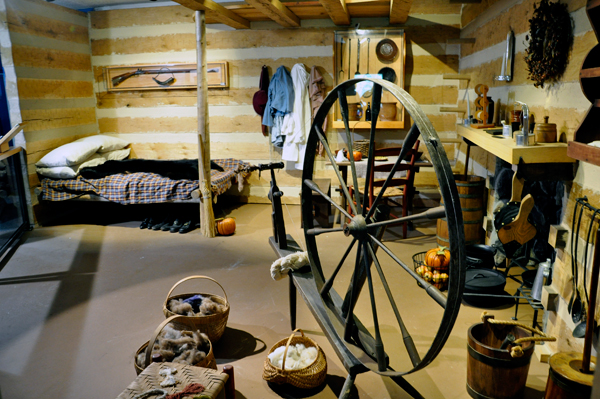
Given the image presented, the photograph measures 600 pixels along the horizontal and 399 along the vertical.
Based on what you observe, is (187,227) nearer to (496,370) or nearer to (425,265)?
(425,265)

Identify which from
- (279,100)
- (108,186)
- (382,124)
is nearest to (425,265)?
(382,124)

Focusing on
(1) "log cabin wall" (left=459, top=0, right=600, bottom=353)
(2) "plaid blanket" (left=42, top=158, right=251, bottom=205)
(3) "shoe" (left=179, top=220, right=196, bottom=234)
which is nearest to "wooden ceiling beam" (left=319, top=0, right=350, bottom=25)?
(1) "log cabin wall" (left=459, top=0, right=600, bottom=353)

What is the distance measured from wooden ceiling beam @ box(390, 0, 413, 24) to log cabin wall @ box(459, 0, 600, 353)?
788mm

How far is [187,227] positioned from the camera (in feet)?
17.5

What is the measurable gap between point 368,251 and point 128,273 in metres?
2.81

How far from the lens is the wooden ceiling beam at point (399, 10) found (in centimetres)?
483

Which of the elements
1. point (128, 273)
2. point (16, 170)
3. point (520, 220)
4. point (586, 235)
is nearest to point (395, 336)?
point (520, 220)

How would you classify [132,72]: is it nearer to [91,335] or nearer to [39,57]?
[39,57]

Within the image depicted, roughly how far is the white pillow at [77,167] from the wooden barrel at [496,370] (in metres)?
4.91

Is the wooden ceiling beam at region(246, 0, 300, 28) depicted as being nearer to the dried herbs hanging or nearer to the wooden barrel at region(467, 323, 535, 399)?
the dried herbs hanging

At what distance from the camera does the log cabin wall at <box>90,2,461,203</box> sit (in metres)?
6.00

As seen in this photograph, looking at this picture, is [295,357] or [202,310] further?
[202,310]

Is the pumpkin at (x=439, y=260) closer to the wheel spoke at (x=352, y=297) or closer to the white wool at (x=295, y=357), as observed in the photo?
the white wool at (x=295, y=357)

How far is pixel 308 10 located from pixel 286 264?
12.6ft
